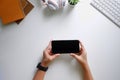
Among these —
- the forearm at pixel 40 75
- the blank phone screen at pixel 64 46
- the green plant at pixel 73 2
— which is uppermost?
the green plant at pixel 73 2

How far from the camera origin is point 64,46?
3.24 ft

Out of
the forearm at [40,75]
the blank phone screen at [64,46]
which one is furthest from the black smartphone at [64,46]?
the forearm at [40,75]

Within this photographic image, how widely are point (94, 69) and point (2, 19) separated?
48 centimetres

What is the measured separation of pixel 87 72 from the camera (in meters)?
1.00

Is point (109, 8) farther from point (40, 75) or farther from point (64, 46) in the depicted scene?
point (40, 75)

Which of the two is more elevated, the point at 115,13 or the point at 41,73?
the point at 115,13

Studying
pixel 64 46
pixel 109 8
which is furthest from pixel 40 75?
pixel 109 8

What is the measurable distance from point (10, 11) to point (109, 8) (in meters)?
0.46

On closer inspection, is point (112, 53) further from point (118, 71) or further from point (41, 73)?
point (41, 73)

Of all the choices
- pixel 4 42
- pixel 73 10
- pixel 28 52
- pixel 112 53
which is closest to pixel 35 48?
pixel 28 52

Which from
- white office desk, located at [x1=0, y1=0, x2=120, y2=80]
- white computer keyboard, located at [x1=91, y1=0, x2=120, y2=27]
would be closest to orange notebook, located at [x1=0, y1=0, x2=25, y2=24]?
white office desk, located at [x1=0, y1=0, x2=120, y2=80]

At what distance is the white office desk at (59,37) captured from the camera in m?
1.02

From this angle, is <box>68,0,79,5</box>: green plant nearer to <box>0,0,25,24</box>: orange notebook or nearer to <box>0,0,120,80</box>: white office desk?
<box>0,0,120,80</box>: white office desk

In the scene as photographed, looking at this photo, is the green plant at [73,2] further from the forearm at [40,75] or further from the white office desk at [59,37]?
the forearm at [40,75]
